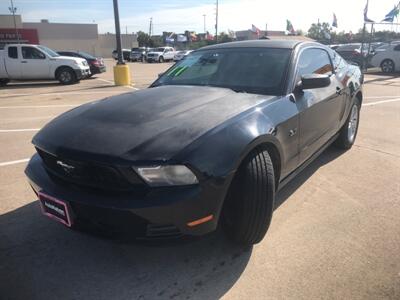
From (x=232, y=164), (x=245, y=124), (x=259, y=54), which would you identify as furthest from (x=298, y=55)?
(x=232, y=164)

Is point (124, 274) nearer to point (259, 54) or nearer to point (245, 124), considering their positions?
point (245, 124)

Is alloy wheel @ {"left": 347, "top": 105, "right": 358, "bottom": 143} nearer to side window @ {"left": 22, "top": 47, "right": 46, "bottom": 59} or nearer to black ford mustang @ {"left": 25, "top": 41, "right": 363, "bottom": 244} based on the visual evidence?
black ford mustang @ {"left": 25, "top": 41, "right": 363, "bottom": 244}

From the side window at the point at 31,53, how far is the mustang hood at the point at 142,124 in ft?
46.2

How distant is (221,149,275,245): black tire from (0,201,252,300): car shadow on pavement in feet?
0.76

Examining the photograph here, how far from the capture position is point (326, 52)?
4.89 m

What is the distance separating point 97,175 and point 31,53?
15324 mm

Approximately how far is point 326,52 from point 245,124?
2623mm

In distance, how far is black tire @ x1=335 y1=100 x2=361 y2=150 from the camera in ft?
17.7

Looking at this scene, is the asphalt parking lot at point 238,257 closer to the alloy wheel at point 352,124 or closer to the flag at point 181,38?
the alloy wheel at point 352,124

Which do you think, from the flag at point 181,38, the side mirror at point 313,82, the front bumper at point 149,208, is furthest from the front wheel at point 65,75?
the flag at point 181,38

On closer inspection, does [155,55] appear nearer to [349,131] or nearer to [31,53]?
[31,53]

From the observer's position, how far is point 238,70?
12.7 feet

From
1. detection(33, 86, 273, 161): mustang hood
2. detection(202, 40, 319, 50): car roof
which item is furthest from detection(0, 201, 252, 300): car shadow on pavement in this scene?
detection(202, 40, 319, 50): car roof

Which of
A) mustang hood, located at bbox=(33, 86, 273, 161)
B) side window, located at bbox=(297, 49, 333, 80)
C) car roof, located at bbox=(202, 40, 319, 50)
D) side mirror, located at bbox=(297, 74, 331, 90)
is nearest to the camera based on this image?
mustang hood, located at bbox=(33, 86, 273, 161)
